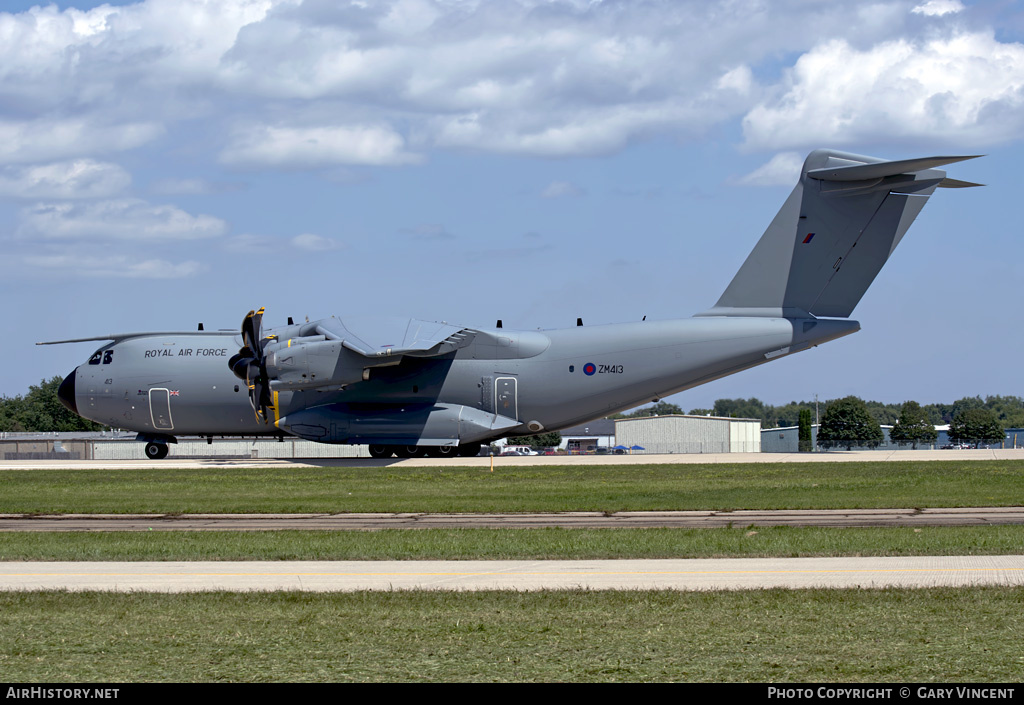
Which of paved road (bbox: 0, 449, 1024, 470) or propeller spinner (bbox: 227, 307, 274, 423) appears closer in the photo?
propeller spinner (bbox: 227, 307, 274, 423)

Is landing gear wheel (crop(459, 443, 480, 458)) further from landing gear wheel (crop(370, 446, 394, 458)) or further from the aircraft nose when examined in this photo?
the aircraft nose

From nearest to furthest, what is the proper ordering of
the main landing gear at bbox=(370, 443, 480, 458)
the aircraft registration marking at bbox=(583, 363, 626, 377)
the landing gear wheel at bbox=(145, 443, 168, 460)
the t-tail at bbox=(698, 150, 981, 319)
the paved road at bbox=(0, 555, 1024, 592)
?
the paved road at bbox=(0, 555, 1024, 592) → the t-tail at bbox=(698, 150, 981, 319) → the aircraft registration marking at bbox=(583, 363, 626, 377) → the main landing gear at bbox=(370, 443, 480, 458) → the landing gear wheel at bbox=(145, 443, 168, 460)

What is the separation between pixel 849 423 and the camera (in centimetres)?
12138

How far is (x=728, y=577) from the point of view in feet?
42.3

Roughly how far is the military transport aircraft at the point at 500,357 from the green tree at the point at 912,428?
305 ft

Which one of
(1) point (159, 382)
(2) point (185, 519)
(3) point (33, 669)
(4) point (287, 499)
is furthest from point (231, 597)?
A: (1) point (159, 382)

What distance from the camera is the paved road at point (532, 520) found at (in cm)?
1898

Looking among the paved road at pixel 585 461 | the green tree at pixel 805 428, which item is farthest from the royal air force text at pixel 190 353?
the green tree at pixel 805 428

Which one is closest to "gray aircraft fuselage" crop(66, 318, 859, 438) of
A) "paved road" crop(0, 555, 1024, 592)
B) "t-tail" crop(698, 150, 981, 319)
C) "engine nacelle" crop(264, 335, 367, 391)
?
"t-tail" crop(698, 150, 981, 319)

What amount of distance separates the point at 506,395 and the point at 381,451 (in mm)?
5637

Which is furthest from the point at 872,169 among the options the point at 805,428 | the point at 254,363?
the point at 805,428

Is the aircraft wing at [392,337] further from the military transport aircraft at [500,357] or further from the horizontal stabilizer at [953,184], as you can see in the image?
the horizontal stabilizer at [953,184]

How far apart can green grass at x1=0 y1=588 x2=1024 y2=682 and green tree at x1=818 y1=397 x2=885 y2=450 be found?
11039cm

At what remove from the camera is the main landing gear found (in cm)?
3900
